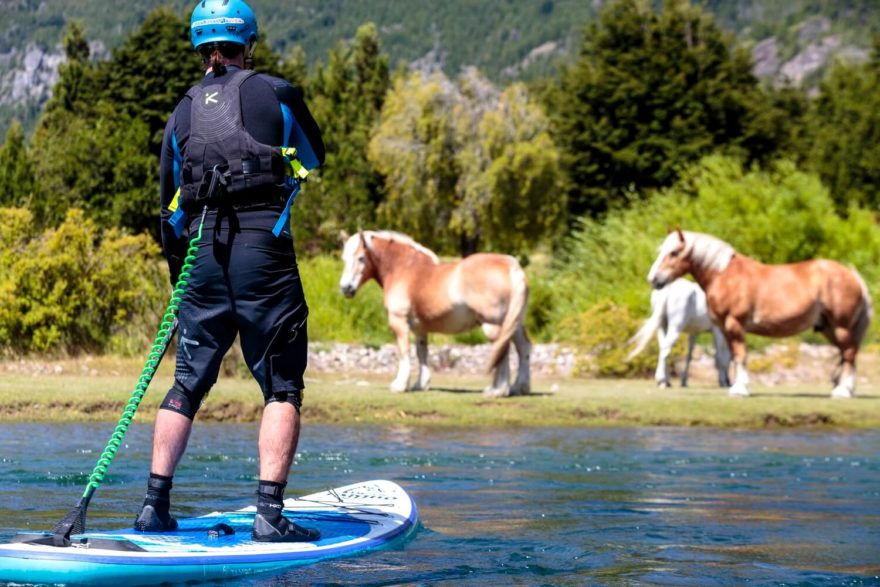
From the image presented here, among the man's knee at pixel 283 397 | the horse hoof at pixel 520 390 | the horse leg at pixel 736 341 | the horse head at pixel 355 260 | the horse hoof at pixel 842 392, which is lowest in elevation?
the horse hoof at pixel 520 390

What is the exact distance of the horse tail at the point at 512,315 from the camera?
46.5 feet

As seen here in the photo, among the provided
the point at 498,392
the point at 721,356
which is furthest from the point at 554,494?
the point at 721,356

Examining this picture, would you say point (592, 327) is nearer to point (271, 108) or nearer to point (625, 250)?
point (625, 250)

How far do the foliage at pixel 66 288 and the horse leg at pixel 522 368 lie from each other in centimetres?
492

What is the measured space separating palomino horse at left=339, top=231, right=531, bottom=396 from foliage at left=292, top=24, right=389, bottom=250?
15.6m

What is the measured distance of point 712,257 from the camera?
16.1 metres

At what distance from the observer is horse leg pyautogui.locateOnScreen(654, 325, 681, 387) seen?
57.1 ft

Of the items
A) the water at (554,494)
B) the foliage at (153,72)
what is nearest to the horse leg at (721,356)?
the water at (554,494)

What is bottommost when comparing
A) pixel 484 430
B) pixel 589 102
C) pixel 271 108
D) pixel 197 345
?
pixel 484 430

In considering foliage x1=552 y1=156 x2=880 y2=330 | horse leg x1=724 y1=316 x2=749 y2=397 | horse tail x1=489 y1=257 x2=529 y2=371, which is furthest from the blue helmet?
foliage x1=552 y1=156 x2=880 y2=330

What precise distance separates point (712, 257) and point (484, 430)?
542 cm

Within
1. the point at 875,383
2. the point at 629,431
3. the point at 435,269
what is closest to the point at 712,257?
the point at 435,269

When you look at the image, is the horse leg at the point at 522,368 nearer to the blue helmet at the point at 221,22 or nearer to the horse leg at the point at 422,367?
the horse leg at the point at 422,367

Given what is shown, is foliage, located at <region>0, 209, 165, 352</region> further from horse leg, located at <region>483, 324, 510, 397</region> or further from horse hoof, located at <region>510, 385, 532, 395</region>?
horse hoof, located at <region>510, 385, 532, 395</region>
